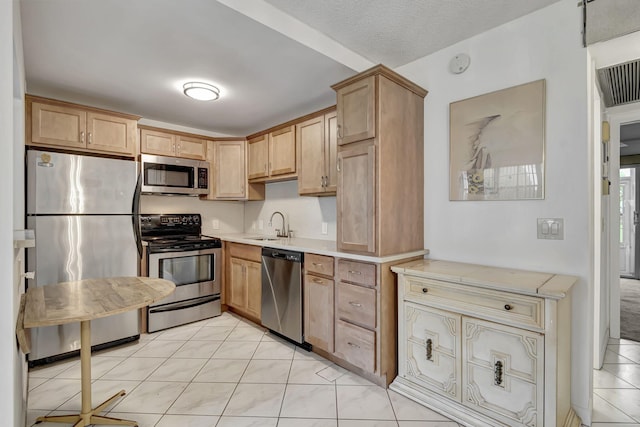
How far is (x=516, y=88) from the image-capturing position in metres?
2.04

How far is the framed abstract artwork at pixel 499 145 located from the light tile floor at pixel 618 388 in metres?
1.35

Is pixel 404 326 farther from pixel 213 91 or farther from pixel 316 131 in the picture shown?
pixel 213 91

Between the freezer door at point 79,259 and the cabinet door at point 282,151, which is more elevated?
the cabinet door at point 282,151

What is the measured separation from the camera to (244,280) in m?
3.43

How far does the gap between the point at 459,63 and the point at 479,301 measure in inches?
67.1

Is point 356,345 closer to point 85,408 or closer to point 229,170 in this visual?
point 85,408

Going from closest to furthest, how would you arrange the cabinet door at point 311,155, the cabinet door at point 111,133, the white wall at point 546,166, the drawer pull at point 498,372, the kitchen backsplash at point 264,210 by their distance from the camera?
the drawer pull at point 498,372 → the white wall at point 546,166 → the cabinet door at point 111,133 → the cabinet door at point 311,155 → the kitchen backsplash at point 264,210

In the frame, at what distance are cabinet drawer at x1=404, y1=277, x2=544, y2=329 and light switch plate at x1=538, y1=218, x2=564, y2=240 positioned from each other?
58 centimetres

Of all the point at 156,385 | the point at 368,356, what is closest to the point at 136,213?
the point at 156,385

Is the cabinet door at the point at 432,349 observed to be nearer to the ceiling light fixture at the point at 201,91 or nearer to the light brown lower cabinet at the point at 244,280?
the light brown lower cabinet at the point at 244,280

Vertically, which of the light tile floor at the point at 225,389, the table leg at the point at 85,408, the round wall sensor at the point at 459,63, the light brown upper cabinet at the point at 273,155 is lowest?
the light tile floor at the point at 225,389

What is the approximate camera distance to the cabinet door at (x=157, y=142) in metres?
3.42

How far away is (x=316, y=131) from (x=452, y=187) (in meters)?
1.39

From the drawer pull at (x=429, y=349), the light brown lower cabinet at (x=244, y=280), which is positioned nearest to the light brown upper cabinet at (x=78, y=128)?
the light brown lower cabinet at (x=244, y=280)
